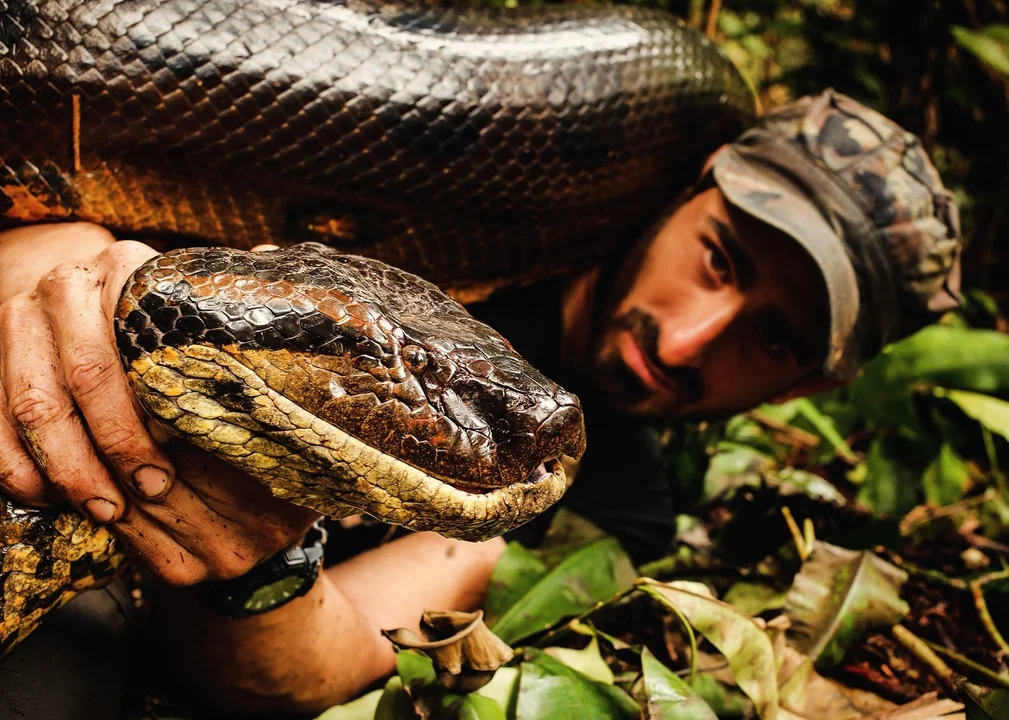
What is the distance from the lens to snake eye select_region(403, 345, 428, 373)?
1096mm

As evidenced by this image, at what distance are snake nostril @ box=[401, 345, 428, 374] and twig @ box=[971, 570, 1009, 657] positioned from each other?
2.22 m

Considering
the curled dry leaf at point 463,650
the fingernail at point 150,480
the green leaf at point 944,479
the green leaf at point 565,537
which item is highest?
the fingernail at point 150,480

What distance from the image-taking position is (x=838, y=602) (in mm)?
2037

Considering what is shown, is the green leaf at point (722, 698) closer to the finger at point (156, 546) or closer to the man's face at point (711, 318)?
the man's face at point (711, 318)

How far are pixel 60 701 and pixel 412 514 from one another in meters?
0.87

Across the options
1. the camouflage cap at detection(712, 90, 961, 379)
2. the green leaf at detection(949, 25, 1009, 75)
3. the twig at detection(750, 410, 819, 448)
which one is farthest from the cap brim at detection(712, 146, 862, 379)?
the green leaf at detection(949, 25, 1009, 75)

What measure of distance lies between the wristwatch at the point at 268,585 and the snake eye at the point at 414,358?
59 cm

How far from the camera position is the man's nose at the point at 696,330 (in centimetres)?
251

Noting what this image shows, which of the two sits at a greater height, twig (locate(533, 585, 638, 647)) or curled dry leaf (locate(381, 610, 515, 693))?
curled dry leaf (locate(381, 610, 515, 693))

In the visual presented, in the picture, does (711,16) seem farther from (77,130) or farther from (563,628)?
(563,628)

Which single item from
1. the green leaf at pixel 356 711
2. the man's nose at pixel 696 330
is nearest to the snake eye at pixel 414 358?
the green leaf at pixel 356 711

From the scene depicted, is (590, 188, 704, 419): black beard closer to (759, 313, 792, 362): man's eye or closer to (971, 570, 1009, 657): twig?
(759, 313, 792, 362): man's eye

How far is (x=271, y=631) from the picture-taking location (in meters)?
1.60

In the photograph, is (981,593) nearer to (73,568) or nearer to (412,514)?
(412,514)
